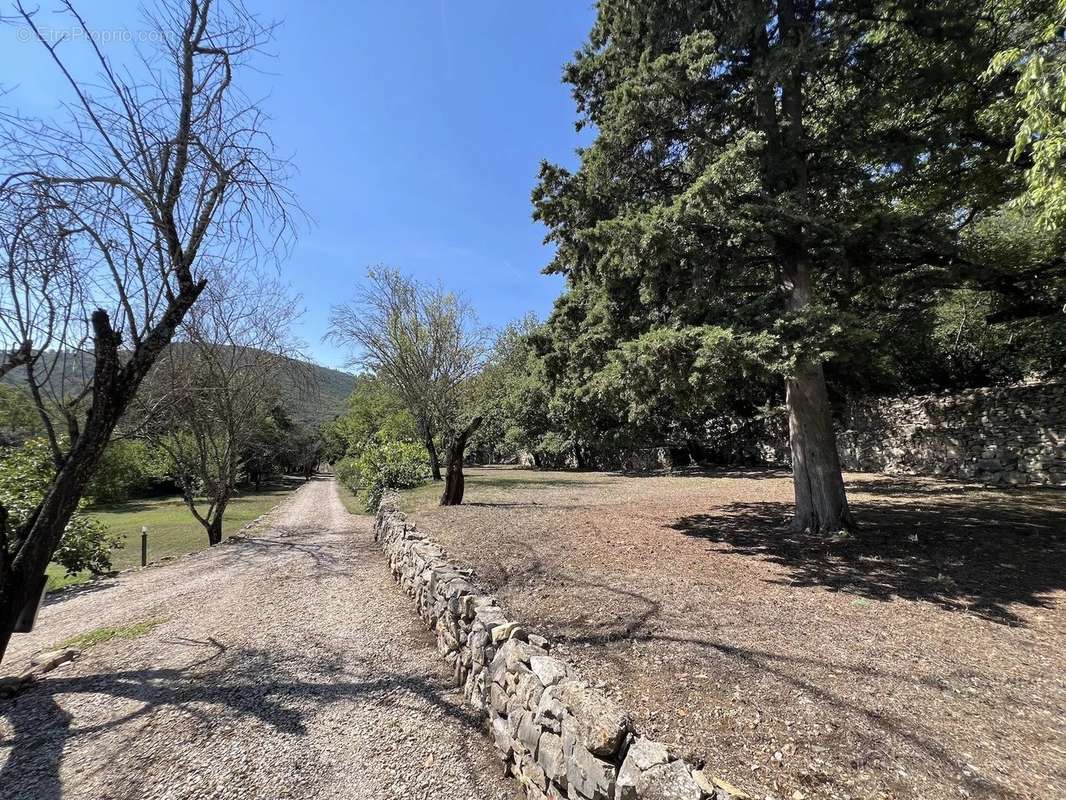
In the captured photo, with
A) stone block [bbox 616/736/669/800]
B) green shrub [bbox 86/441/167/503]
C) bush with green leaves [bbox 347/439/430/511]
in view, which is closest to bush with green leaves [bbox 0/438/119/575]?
bush with green leaves [bbox 347/439/430/511]

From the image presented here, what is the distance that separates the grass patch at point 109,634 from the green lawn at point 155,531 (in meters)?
1.54

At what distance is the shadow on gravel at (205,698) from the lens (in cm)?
297

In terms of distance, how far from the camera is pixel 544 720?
97.0 inches

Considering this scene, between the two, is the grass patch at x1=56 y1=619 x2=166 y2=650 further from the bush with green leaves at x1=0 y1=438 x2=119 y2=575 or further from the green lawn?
the bush with green leaves at x1=0 y1=438 x2=119 y2=575

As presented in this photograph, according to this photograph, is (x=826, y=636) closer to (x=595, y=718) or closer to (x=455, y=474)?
(x=595, y=718)

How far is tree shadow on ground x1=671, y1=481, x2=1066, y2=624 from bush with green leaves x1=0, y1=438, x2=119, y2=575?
413 inches

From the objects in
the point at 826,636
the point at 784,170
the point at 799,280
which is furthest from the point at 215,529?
the point at 784,170

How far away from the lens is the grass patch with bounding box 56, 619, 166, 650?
4.78 metres

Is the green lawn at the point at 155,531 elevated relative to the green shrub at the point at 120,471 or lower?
lower

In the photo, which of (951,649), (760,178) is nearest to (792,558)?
(951,649)

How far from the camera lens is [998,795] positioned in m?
1.84

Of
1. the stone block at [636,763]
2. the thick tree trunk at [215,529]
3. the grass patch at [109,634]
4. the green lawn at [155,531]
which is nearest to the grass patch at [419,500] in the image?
the grass patch at [109,634]

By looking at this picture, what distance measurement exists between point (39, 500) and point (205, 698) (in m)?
6.95

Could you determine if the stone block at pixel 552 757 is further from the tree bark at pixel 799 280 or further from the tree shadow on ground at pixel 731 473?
the tree shadow on ground at pixel 731 473
